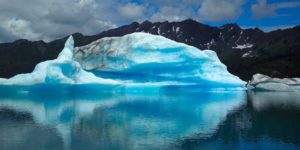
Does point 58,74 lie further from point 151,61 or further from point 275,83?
point 275,83

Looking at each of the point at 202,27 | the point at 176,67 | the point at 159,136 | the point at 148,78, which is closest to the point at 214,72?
the point at 176,67

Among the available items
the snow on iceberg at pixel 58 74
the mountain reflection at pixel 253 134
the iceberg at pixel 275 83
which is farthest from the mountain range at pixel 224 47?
the mountain reflection at pixel 253 134

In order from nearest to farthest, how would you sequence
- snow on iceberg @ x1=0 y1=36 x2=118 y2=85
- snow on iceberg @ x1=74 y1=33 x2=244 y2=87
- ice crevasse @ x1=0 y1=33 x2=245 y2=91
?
snow on iceberg @ x1=0 y1=36 x2=118 y2=85
ice crevasse @ x1=0 y1=33 x2=245 y2=91
snow on iceberg @ x1=74 y1=33 x2=244 y2=87

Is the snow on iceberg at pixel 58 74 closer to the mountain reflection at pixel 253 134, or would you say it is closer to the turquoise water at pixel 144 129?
the turquoise water at pixel 144 129

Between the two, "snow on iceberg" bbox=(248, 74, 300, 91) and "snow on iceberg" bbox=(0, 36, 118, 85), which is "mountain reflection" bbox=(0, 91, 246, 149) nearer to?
"snow on iceberg" bbox=(0, 36, 118, 85)

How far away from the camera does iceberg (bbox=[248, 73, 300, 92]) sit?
50.6 metres

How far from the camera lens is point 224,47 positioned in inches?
5896

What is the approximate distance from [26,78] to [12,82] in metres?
2.13

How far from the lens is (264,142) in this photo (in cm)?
1406

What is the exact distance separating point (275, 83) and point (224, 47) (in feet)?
330

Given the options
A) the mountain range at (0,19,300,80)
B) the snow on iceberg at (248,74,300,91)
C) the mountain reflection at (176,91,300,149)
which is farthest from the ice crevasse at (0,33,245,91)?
the mountain range at (0,19,300,80)

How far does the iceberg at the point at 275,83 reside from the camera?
50.6 metres

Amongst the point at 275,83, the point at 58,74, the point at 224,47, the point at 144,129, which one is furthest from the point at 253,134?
the point at 224,47

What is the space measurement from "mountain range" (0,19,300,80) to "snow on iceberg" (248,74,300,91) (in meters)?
27.6
